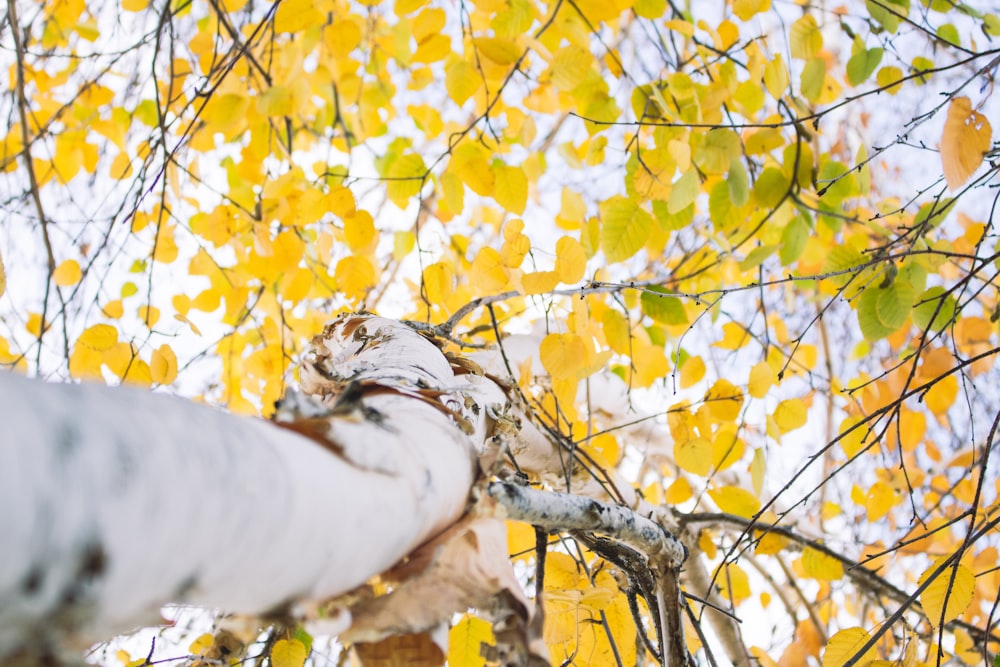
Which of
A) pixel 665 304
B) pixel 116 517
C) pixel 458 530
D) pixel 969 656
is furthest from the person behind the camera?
pixel 969 656

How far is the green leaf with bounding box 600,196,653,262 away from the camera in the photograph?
1447mm

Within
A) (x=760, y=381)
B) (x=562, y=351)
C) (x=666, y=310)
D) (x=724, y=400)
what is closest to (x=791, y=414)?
(x=760, y=381)

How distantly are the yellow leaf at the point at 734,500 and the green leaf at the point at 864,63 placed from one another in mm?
1016

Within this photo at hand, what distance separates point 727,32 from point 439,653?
1.73 metres

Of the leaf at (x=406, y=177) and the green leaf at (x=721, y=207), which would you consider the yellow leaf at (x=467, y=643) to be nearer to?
the leaf at (x=406, y=177)

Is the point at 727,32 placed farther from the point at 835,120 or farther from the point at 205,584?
the point at 835,120

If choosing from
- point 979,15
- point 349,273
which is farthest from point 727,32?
point 349,273

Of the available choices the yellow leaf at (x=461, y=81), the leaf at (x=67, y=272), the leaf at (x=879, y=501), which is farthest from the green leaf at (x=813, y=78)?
the leaf at (x=67, y=272)

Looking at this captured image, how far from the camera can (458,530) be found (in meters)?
0.53

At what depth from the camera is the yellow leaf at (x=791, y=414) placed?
156cm

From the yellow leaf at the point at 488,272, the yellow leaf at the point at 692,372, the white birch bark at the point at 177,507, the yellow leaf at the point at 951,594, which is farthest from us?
the yellow leaf at the point at 692,372

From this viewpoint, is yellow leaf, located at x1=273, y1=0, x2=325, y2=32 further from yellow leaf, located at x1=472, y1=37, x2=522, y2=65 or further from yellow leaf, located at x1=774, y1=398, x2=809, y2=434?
yellow leaf, located at x1=774, y1=398, x2=809, y2=434

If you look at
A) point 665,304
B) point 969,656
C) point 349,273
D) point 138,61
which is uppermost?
point 138,61

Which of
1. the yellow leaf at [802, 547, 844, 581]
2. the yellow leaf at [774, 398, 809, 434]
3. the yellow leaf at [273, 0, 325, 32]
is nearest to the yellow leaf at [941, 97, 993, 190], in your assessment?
the yellow leaf at [774, 398, 809, 434]
